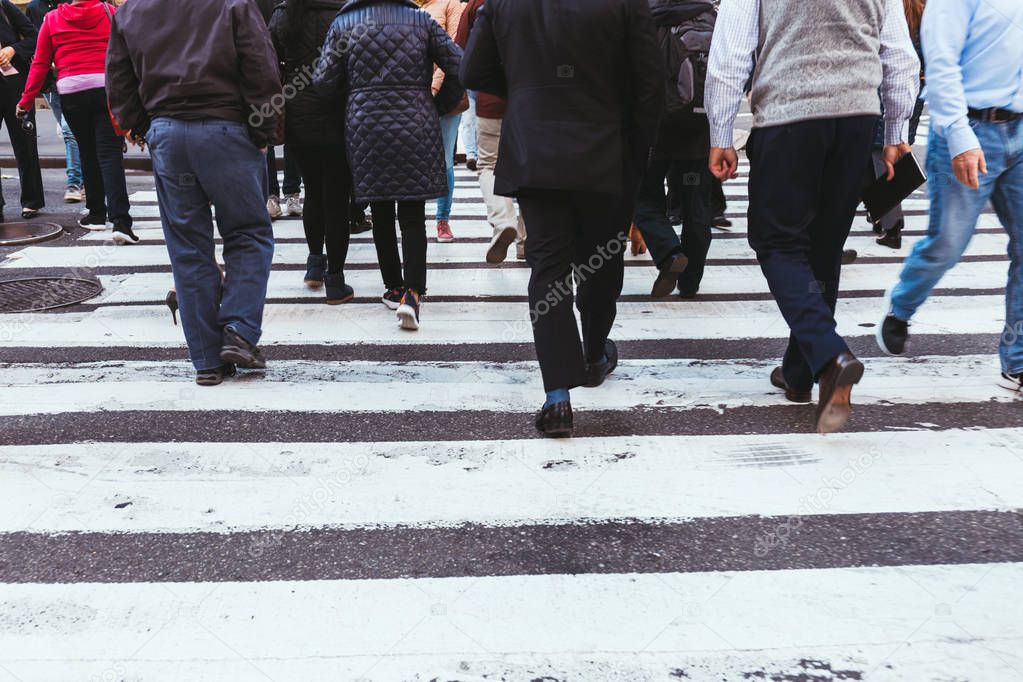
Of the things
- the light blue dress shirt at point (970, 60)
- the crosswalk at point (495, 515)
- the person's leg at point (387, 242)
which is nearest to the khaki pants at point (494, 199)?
the person's leg at point (387, 242)

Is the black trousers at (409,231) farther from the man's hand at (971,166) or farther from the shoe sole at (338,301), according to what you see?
the man's hand at (971,166)

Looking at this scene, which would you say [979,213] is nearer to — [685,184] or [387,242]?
[685,184]

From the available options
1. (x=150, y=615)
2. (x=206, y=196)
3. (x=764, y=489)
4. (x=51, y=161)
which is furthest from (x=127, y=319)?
(x=51, y=161)

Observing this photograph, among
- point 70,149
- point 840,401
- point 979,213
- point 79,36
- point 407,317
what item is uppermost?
point 79,36

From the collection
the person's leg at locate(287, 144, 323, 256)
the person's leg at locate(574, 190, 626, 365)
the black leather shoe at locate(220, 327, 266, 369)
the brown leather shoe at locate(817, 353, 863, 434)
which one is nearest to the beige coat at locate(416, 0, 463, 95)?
the person's leg at locate(287, 144, 323, 256)

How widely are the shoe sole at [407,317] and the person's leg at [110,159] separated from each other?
4.08 m

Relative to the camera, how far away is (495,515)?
347 cm

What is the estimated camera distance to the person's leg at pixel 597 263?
14.0 ft

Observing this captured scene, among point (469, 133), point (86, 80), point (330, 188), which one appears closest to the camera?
point (330, 188)

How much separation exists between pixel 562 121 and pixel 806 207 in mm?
1111

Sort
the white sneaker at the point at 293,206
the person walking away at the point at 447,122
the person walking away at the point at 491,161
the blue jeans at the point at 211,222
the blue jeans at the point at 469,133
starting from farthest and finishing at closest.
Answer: the blue jeans at the point at 469,133 → the white sneaker at the point at 293,206 → the person walking away at the point at 447,122 → the person walking away at the point at 491,161 → the blue jeans at the point at 211,222

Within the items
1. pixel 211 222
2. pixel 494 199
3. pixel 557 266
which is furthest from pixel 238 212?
pixel 494 199

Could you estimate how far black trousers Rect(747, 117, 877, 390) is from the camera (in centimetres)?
404

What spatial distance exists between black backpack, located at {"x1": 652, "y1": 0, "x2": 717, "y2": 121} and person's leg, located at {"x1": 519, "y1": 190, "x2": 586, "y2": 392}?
0.70 meters
